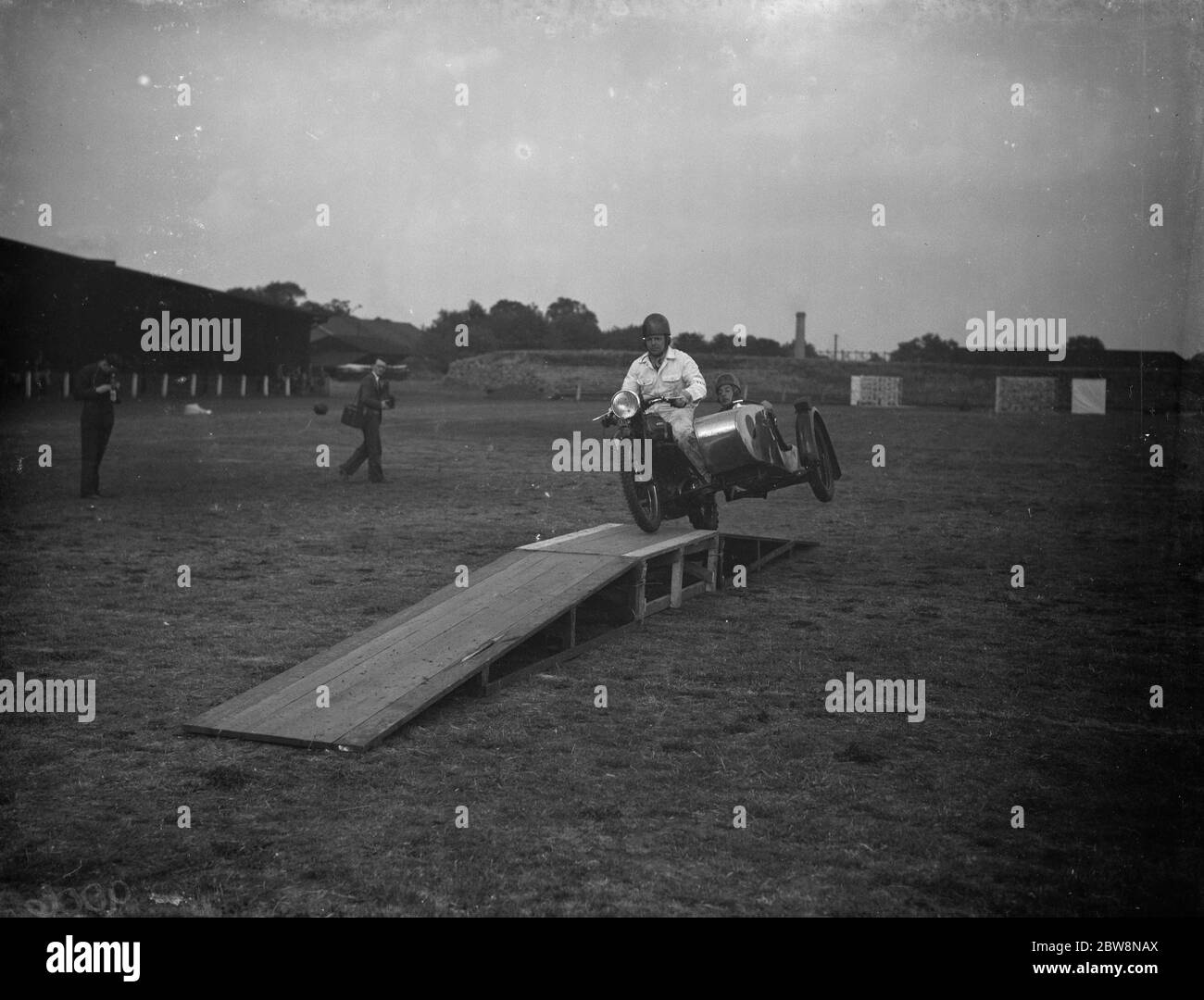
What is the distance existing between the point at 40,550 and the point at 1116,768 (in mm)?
9931

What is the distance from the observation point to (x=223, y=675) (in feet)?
22.8

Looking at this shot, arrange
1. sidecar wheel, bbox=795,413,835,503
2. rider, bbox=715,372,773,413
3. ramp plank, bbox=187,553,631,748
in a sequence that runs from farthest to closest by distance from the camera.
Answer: sidecar wheel, bbox=795,413,835,503 < rider, bbox=715,372,773,413 < ramp plank, bbox=187,553,631,748

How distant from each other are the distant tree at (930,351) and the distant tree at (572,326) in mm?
21136

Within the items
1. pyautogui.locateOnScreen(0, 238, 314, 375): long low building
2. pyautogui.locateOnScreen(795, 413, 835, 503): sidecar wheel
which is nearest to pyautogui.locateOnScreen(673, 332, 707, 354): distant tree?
pyautogui.locateOnScreen(0, 238, 314, 375): long low building

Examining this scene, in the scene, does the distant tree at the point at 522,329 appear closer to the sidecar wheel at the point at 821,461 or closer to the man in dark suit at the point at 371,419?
the man in dark suit at the point at 371,419

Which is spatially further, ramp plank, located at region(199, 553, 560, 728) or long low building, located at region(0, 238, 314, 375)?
long low building, located at region(0, 238, 314, 375)

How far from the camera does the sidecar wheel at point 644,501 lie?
32.3ft

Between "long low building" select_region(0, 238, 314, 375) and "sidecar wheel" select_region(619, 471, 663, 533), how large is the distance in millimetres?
19985

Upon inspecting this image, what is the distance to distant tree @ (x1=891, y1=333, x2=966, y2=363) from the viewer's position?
69344 mm

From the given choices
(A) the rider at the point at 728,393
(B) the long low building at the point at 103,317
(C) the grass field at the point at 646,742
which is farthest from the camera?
(B) the long low building at the point at 103,317

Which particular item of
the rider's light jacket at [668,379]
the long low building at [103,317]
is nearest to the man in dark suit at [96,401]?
the rider's light jacket at [668,379]

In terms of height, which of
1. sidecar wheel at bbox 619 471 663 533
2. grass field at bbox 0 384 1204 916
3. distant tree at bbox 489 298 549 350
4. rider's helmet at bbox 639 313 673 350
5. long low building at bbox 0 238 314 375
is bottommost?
grass field at bbox 0 384 1204 916

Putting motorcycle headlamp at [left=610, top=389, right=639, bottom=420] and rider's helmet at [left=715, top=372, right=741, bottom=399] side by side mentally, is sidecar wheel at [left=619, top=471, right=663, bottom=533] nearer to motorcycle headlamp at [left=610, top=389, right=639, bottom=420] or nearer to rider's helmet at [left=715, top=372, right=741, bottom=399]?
motorcycle headlamp at [left=610, top=389, right=639, bottom=420]

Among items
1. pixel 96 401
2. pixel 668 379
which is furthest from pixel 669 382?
pixel 96 401
